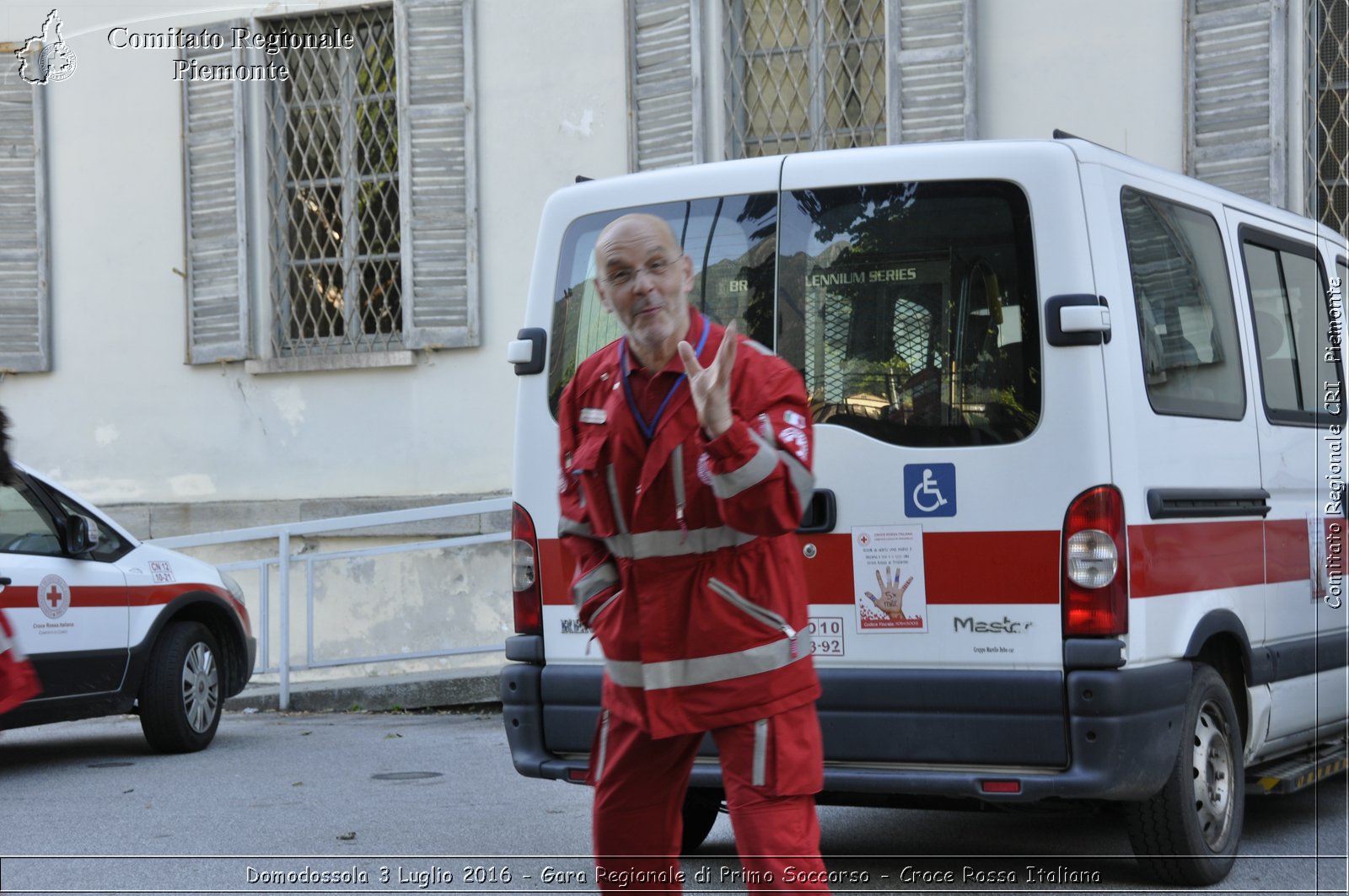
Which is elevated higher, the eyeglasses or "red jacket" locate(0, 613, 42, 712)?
the eyeglasses

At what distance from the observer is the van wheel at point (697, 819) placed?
5969 millimetres

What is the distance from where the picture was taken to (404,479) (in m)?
13.2

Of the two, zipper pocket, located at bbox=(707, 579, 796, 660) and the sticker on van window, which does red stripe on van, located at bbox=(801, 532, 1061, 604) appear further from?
zipper pocket, located at bbox=(707, 579, 796, 660)

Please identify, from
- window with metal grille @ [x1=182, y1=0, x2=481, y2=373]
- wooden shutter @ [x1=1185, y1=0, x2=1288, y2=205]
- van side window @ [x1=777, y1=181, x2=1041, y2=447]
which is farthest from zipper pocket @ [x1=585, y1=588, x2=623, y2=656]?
window with metal grille @ [x1=182, y1=0, x2=481, y2=373]

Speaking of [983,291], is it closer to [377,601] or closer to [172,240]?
[377,601]

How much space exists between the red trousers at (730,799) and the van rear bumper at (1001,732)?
1614 millimetres

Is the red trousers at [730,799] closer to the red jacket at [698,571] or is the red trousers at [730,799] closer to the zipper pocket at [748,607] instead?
the red jacket at [698,571]

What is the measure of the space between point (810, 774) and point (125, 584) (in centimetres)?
633

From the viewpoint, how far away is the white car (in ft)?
27.1

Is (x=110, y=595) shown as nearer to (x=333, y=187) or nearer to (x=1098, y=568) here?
(x=1098, y=568)

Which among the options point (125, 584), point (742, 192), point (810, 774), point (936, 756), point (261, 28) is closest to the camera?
point (810, 774)

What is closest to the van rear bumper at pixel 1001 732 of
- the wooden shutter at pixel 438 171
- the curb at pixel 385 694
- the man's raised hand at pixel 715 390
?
the man's raised hand at pixel 715 390

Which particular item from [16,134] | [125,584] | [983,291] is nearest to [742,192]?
[983,291]

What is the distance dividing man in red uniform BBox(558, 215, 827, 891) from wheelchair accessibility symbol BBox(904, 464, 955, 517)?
1.63 m
